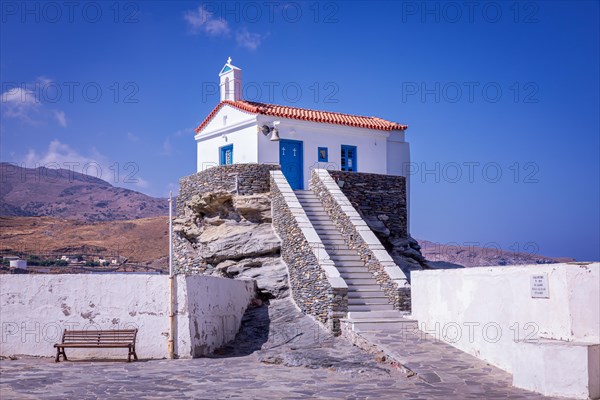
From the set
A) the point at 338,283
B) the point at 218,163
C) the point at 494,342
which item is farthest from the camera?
the point at 218,163

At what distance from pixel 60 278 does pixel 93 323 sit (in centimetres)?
118

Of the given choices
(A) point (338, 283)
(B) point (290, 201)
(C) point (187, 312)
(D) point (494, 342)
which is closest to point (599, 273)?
(D) point (494, 342)

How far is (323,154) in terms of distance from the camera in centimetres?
2253

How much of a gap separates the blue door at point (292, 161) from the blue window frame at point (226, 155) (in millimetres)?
2177

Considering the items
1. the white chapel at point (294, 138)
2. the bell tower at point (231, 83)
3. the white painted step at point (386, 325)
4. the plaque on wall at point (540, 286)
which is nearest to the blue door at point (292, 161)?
the white chapel at point (294, 138)

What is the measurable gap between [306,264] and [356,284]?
4.75 feet

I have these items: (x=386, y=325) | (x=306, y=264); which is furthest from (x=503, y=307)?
(x=306, y=264)

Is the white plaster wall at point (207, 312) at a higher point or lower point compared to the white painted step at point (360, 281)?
lower

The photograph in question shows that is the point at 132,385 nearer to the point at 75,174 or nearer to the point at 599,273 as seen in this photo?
the point at 599,273

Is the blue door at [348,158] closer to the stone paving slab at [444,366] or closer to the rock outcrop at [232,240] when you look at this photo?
the rock outcrop at [232,240]

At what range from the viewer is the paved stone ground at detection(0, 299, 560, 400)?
28.6 ft

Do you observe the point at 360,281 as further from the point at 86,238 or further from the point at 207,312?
the point at 86,238

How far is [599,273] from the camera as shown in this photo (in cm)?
844

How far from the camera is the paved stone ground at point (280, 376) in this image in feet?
28.6
